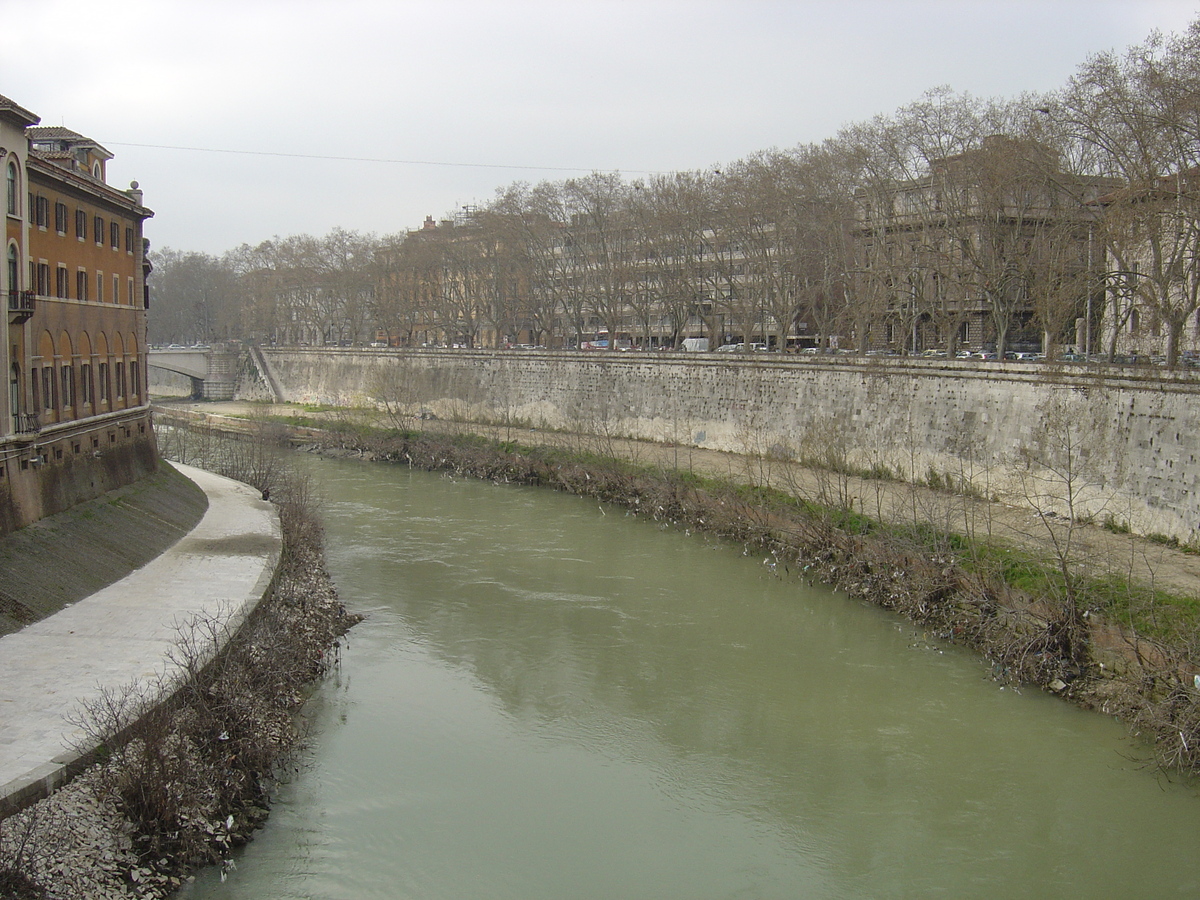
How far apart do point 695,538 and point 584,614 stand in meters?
5.29

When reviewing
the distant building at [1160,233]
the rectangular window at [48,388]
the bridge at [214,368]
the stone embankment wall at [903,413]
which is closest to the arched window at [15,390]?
the rectangular window at [48,388]

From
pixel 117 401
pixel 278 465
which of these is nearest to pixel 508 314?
pixel 278 465

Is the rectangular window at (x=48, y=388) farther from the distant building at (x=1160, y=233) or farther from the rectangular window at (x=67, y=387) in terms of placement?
the distant building at (x=1160, y=233)

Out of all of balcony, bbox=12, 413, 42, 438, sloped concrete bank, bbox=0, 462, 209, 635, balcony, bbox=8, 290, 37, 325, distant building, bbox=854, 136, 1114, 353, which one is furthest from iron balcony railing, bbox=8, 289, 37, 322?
distant building, bbox=854, 136, 1114, 353

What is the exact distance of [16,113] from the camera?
13070mm

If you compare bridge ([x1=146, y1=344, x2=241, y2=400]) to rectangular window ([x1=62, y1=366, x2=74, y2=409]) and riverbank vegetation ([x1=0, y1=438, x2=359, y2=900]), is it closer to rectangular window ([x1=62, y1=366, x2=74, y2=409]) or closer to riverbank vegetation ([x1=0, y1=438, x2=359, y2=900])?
rectangular window ([x1=62, y1=366, x2=74, y2=409])

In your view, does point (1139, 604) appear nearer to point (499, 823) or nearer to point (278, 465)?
point (499, 823)

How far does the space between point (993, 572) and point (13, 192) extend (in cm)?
1408

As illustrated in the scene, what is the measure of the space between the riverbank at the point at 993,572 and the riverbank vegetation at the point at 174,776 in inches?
321

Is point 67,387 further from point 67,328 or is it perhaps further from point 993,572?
point 993,572

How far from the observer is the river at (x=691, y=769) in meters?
7.97

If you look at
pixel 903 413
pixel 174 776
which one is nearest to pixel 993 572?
pixel 903 413

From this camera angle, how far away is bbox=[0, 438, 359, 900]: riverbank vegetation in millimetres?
6500

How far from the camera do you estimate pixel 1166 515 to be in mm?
14375
